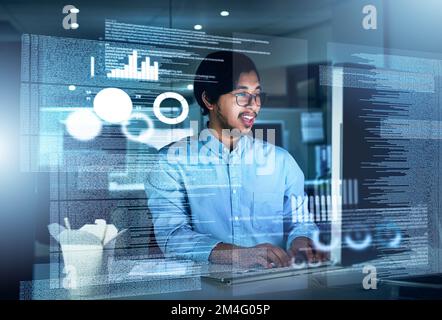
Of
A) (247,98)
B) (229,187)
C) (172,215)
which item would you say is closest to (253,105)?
(247,98)

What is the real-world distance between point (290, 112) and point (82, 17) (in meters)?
0.45

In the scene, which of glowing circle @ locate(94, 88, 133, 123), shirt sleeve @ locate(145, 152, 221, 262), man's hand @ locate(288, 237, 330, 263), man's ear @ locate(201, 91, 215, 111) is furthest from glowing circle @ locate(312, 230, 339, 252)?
glowing circle @ locate(94, 88, 133, 123)

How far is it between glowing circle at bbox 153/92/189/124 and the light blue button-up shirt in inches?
1.8

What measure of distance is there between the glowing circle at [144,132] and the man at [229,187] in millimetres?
42

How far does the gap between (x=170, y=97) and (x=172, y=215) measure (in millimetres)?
222

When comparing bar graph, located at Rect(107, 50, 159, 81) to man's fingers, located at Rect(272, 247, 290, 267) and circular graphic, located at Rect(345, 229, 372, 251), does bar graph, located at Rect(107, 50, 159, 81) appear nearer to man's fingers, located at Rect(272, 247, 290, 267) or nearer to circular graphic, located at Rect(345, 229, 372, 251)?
man's fingers, located at Rect(272, 247, 290, 267)

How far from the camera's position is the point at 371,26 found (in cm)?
129

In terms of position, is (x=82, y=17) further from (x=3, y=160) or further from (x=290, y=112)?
(x=290, y=112)

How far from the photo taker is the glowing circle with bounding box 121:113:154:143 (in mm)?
1089

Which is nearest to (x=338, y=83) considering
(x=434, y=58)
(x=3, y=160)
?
(x=434, y=58)

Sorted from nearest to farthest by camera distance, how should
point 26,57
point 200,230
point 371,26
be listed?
point 26,57 < point 200,230 < point 371,26

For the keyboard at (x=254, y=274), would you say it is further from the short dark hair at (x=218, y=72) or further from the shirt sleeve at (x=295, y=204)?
the short dark hair at (x=218, y=72)

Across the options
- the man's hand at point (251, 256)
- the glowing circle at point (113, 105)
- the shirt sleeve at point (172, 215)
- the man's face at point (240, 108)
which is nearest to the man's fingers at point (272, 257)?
the man's hand at point (251, 256)

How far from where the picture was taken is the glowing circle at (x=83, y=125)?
106 cm
